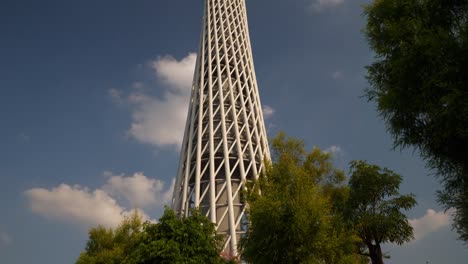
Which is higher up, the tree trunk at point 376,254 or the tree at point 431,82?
the tree at point 431,82

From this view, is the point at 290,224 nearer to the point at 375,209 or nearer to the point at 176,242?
the point at 176,242

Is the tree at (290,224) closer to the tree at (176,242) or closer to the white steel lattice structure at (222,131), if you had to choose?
the tree at (176,242)

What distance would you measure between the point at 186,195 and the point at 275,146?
11010 mm

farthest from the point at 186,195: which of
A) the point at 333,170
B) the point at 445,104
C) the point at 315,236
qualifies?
the point at 445,104

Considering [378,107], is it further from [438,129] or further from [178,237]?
[178,237]

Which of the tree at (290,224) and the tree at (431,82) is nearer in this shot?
the tree at (431,82)

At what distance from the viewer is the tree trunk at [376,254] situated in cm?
1714

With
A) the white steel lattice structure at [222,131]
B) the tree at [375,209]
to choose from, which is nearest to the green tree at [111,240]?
the white steel lattice structure at [222,131]

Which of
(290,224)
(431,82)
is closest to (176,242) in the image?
(290,224)

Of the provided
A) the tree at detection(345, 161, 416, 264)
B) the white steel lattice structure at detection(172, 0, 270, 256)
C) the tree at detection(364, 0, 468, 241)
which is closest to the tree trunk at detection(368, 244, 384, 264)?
the tree at detection(345, 161, 416, 264)

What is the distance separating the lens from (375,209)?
734 inches

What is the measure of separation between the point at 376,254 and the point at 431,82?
12.8 metres

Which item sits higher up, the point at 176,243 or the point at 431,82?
the point at 431,82

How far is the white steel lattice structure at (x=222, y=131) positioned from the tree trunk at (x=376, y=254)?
7453 mm
